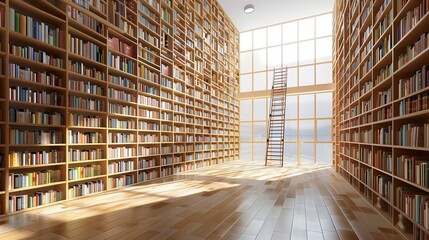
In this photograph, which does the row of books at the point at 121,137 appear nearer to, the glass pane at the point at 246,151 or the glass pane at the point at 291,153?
the glass pane at the point at 246,151

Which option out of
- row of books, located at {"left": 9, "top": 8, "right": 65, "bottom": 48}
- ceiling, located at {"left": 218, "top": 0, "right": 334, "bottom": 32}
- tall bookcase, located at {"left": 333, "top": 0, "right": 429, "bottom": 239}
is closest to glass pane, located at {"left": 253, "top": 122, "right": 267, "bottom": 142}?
ceiling, located at {"left": 218, "top": 0, "right": 334, "bottom": 32}

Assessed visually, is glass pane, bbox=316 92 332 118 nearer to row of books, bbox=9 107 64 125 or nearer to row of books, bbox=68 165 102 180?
row of books, bbox=68 165 102 180

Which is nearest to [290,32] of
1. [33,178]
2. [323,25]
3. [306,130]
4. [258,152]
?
[323,25]

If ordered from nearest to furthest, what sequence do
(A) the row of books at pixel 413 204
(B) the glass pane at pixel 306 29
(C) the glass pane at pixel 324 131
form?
(A) the row of books at pixel 413 204 < (C) the glass pane at pixel 324 131 < (B) the glass pane at pixel 306 29

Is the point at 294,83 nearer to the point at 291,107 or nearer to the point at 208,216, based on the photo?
the point at 291,107

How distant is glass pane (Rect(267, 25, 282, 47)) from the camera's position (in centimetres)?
1077

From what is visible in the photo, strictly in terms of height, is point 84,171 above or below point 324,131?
below

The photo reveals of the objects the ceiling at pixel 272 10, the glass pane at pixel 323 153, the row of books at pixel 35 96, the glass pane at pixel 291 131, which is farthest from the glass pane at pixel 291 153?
the row of books at pixel 35 96

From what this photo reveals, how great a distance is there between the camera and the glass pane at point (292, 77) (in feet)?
33.8

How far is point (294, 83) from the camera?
10.3 metres

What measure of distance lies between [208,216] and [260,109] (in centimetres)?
847

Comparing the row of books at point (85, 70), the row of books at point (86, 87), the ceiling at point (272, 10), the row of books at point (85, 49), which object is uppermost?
the ceiling at point (272, 10)

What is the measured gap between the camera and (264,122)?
10734mm

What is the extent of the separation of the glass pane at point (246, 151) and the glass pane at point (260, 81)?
2.71m
